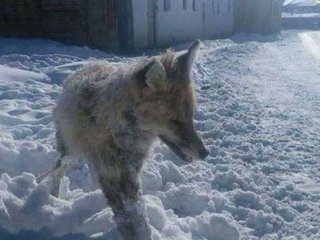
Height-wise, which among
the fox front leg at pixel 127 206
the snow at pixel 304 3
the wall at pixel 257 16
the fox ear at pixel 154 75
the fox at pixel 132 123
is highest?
the fox ear at pixel 154 75

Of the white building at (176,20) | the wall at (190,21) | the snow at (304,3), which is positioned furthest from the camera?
the snow at (304,3)

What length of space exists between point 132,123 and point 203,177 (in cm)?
238

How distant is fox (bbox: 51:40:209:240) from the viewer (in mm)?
3814

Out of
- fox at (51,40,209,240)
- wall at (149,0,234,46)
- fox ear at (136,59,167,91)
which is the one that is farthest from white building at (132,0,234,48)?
fox ear at (136,59,167,91)

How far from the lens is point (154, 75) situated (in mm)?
3697

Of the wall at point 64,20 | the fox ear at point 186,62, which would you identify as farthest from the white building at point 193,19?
the fox ear at point 186,62

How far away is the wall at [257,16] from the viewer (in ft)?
121

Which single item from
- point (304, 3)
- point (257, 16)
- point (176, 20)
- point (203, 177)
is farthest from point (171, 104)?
point (304, 3)

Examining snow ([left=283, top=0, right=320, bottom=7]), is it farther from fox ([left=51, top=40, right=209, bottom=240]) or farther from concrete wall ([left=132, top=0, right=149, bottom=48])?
fox ([left=51, top=40, right=209, bottom=240])

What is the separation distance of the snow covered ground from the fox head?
830mm

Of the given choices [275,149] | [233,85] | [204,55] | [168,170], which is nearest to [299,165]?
[275,149]

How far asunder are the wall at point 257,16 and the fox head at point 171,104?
3250 centimetres

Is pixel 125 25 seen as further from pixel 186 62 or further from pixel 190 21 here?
pixel 186 62

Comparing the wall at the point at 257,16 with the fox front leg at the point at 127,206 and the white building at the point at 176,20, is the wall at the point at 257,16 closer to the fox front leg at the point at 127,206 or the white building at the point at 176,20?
the white building at the point at 176,20
